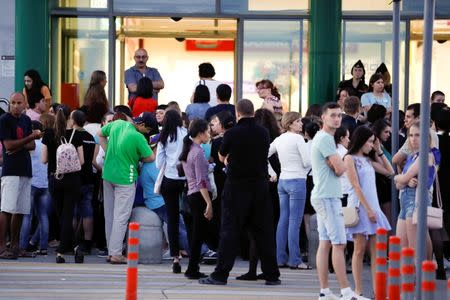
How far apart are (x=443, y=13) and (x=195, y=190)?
10827 mm

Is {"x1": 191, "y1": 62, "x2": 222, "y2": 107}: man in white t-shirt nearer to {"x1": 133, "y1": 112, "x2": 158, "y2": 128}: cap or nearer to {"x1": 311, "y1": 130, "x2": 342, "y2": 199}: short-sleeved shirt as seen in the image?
{"x1": 133, "y1": 112, "x2": 158, "y2": 128}: cap

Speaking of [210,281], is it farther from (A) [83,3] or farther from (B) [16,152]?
(A) [83,3]

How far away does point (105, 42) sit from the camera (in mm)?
25422

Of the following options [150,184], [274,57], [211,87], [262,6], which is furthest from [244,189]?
[262,6]

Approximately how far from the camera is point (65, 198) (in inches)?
704

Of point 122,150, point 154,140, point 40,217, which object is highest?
A: point 154,140

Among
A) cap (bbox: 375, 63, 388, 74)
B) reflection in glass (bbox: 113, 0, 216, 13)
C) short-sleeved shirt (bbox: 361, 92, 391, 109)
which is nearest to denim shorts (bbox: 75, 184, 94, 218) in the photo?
short-sleeved shirt (bbox: 361, 92, 391, 109)

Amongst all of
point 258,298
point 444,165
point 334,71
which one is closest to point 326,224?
point 258,298

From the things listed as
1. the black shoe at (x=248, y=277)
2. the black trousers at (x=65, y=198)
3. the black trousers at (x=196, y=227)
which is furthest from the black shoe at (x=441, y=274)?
the black trousers at (x=65, y=198)

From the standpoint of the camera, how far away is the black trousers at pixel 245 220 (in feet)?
50.6

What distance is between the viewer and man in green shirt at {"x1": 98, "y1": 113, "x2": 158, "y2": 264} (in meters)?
17.8

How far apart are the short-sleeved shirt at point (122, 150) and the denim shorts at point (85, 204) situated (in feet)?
2.39

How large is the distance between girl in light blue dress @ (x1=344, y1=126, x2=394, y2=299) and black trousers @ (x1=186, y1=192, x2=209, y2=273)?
2.28m

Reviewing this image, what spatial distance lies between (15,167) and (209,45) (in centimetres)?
983
